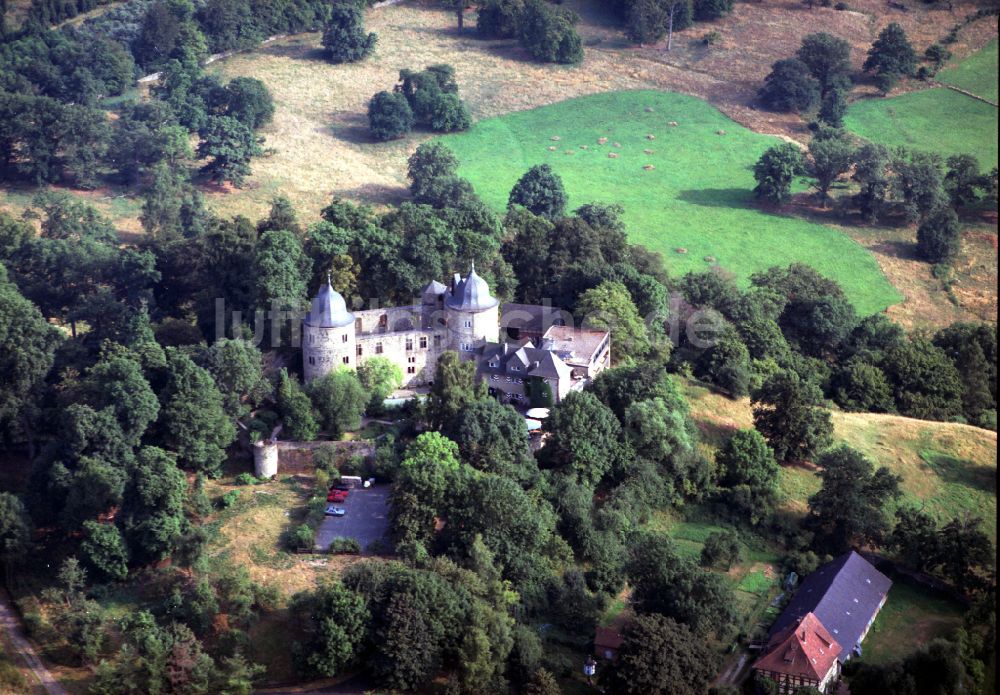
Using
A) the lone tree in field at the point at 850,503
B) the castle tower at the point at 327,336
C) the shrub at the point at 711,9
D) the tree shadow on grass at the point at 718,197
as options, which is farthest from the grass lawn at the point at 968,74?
the castle tower at the point at 327,336

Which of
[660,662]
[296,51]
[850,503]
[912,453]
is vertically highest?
[296,51]

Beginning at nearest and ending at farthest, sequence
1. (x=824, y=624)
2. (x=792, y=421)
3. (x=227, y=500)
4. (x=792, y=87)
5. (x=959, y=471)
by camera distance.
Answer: (x=824, y=624) → (x=227, y=500) → (x=792, y=421) → (x=959, y=471) → (x=792, y=87)

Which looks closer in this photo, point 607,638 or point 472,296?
point 607,638

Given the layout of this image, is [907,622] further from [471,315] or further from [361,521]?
[471,315]

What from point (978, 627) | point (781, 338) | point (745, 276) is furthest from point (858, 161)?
point (978, 627)

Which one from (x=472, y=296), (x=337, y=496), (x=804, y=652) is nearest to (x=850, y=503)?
(x=804, y=652)

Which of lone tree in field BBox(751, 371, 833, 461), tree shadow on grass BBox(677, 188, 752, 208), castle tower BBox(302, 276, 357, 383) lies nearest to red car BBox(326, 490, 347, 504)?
castle tower BBox(302, 276, 357, 383)

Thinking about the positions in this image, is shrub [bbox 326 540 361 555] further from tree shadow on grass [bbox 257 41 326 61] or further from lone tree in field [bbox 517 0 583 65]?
tree shadow on grass [bbox 257 41 326 61]
